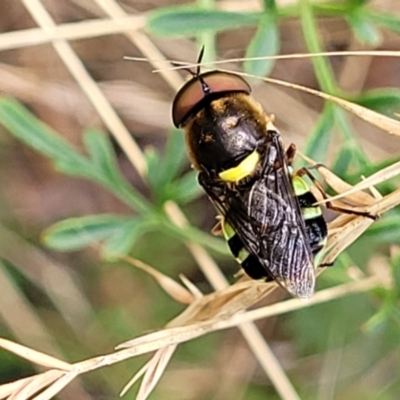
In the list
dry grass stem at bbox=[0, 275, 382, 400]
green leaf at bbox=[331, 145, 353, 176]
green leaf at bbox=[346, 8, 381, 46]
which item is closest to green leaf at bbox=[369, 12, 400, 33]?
green leaf at bbox=[346, 8, 381, 46]

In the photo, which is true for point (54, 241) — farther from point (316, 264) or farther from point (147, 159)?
point (316, 264)

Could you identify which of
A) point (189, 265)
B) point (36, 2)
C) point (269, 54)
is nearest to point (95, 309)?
point (189, 265)

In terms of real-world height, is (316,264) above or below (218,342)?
below

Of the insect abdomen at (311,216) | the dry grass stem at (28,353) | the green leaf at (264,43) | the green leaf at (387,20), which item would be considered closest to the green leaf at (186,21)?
the green leaf at (264,43)

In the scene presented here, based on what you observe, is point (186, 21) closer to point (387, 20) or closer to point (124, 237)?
point (387, 20)

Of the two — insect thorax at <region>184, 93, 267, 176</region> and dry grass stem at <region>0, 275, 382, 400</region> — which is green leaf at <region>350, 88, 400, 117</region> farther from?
dry grass stem at <region>0, 275, 382, 400</region>

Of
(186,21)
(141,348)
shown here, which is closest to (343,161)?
(186,21)
